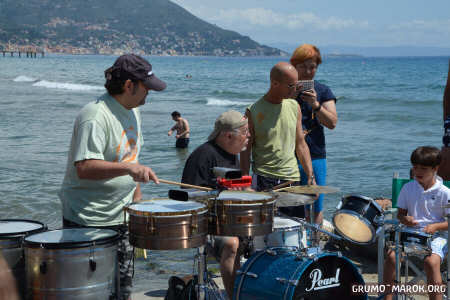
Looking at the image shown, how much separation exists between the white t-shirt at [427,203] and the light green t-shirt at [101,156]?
2.19 m

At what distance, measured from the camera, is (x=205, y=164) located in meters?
4.45

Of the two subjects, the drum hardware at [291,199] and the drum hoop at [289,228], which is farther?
the drum hoop at [289,228]

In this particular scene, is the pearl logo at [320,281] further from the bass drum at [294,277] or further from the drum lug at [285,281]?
the drum lug at [285,281]

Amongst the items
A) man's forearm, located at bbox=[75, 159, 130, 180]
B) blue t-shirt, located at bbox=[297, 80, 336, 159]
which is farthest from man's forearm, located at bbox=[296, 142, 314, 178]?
man's forearm, located at bbox=[75, 159, 130, 180]

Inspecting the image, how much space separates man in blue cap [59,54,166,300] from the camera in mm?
3539

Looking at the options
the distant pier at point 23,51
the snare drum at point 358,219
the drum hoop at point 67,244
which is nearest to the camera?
the drum hoop at point 67,244

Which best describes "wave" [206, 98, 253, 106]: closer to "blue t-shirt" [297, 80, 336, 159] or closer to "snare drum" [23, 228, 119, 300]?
"blue t-shirt" [297, 80, 336, 159]

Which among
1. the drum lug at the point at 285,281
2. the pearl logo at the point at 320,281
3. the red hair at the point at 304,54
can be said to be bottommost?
the pearl logo at the point at 320,281

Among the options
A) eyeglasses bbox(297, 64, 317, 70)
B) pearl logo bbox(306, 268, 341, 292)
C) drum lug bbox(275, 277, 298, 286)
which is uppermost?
eyeglasses bbox(297, 64, 317, 70)

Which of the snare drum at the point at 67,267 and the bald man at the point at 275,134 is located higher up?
the bald man at the point at 275,134

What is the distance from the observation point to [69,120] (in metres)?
24.4

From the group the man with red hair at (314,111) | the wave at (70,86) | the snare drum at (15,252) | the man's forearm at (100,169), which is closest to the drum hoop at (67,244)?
the snare drum at (15,252)

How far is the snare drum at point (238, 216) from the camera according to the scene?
3615 mm

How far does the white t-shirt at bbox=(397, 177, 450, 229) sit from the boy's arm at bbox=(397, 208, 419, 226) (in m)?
0.03
